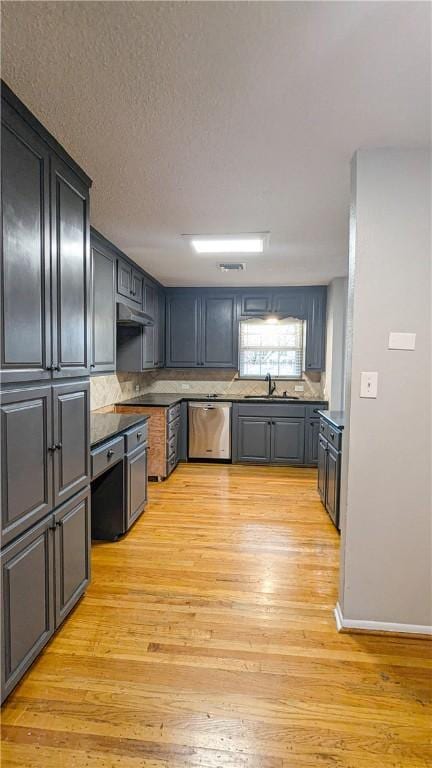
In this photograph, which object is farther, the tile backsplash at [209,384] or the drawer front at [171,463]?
the tile backsplash at [209,384]

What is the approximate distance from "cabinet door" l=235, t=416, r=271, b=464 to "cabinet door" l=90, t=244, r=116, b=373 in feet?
7.33

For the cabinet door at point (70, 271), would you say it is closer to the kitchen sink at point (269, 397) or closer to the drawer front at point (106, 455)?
the drawer front at point (106, 455)

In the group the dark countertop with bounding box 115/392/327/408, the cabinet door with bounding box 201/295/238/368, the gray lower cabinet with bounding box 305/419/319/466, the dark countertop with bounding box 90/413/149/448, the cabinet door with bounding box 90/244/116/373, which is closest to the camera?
the dark countertop with bounding box 90/413/149/448

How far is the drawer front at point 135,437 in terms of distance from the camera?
3004 mm

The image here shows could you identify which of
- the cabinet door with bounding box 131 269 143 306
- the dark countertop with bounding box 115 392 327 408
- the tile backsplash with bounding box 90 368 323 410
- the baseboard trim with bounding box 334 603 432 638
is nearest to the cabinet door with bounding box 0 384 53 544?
the baseboard trim with bounding box 334 603 432 638

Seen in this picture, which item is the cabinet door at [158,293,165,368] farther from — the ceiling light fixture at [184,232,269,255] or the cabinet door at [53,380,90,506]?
the cabinet door at [53,380,90,506]

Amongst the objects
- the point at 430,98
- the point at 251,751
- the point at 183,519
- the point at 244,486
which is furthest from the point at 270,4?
the point at 244,486

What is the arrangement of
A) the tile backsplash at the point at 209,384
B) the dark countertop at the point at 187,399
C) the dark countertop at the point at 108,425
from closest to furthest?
the dark countertop at the point at 108,425 → the dark countertop at the point at 187,399 → the tile backsplash at the point at 209,384

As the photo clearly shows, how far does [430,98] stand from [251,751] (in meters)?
2.50

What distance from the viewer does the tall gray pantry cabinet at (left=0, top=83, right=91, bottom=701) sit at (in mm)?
1482

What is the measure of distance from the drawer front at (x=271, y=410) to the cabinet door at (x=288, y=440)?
69 mm

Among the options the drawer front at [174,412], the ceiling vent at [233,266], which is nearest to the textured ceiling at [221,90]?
the ceiling vent at [233,266]

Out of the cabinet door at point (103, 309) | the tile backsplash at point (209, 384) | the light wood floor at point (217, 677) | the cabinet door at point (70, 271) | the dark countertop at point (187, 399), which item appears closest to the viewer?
the light wood floor at point (217, 677)

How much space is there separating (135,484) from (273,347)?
10.2ft
